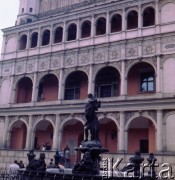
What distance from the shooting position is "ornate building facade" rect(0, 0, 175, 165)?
24.4 m

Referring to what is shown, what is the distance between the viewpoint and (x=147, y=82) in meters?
26.9

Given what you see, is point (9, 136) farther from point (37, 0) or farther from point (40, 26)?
point (37, 0)

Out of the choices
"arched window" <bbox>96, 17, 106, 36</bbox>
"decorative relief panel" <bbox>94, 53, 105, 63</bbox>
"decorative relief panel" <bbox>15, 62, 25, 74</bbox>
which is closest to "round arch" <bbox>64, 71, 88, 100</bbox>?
"decorative relief panel" <bbox>94, 53, 105, 63</bbox>

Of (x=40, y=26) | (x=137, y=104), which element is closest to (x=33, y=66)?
(x=40, y=26)

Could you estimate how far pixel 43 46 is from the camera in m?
31.8

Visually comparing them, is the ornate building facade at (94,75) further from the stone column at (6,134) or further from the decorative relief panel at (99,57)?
the stone column at (6,134)

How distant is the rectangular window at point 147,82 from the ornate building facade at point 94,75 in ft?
0.30

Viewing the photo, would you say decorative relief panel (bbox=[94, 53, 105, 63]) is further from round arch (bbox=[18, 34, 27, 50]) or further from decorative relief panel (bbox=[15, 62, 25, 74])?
round arch (bbox=[18, 34, 27, 50])

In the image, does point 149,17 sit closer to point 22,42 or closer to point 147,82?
point 147,82

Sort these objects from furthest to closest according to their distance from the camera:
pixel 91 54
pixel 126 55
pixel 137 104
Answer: pixel 91 54, pixel 126 55, pixel 137 104

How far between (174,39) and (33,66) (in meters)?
15.2

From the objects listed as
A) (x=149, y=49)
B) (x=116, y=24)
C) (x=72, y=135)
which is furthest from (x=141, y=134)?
(x=116, y=24)

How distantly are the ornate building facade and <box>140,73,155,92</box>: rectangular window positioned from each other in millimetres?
92

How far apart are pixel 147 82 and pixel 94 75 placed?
5011mm
